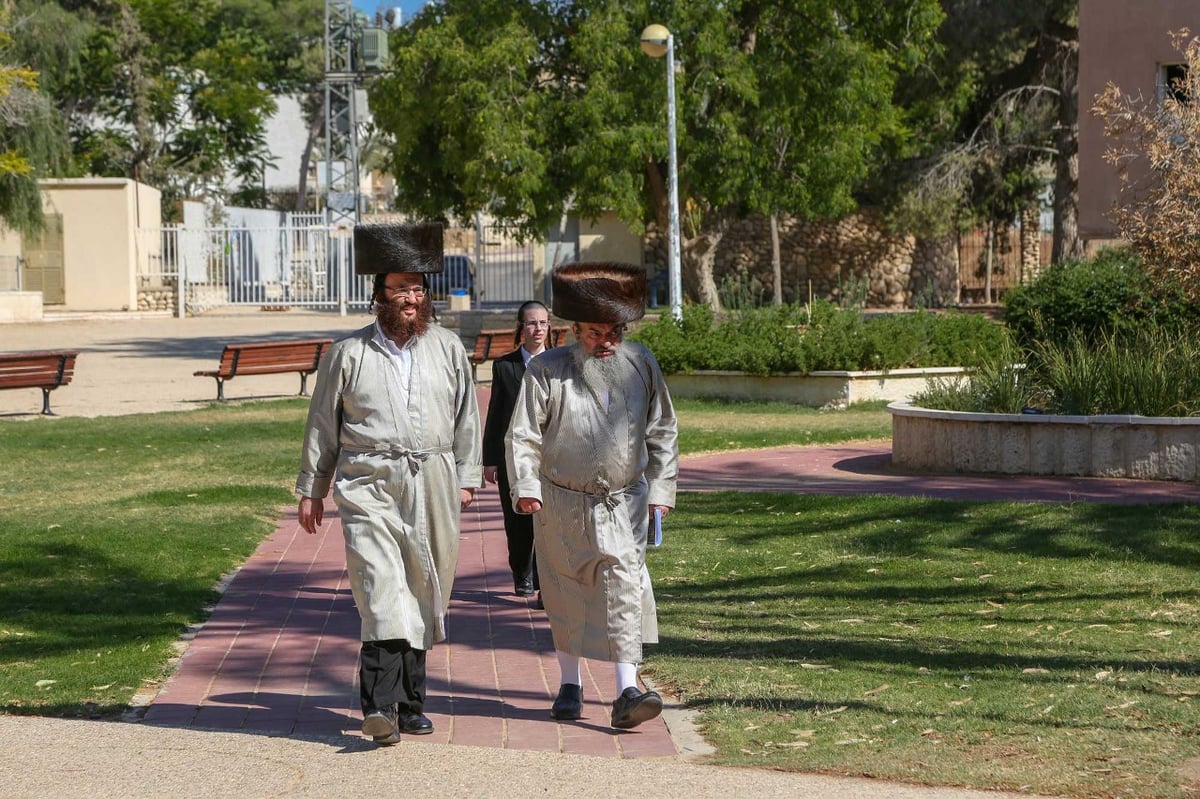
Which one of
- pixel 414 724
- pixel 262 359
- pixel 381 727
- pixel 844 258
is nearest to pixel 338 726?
pixel 414 724

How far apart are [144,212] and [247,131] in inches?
581

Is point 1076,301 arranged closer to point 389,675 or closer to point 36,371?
point 36,371

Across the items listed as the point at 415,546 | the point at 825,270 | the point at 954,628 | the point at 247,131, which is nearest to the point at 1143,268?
the point at 954,628

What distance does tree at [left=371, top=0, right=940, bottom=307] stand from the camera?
26219 millimetres

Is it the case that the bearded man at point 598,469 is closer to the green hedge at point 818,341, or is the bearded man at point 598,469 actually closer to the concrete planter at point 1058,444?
the concrete planter at point 1058,444

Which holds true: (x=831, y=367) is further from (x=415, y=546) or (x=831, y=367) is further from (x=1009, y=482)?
(x=415, y=546)

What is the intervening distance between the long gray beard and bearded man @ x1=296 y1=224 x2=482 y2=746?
0.43m

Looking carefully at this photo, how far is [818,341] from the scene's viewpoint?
18.2 metres

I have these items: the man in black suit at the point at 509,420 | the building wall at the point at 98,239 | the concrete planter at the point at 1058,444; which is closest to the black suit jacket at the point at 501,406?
the man in black suit at the point at 509,420

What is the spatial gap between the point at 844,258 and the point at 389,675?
133ft

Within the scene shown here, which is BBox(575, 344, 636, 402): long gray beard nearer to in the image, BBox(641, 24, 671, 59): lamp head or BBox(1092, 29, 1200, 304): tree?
BBox(1092, 29, 1200, 304): tree

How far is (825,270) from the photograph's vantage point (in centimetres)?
4559

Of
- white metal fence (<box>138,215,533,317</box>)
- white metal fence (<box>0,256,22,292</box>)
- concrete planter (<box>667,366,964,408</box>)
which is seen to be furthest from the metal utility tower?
concrete planter (<box>667,366,964,408</box>)

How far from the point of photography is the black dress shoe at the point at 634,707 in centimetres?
542
